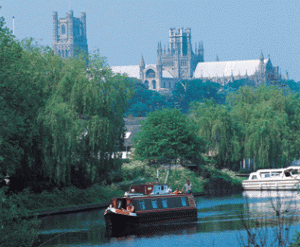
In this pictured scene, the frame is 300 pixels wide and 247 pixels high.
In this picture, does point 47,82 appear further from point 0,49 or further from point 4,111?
point 4,111

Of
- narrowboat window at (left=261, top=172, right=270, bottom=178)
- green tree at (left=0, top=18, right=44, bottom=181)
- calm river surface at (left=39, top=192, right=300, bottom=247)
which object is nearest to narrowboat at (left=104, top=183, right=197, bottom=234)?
calm river surface at (left=39, top=192, right=300, bottom=247)

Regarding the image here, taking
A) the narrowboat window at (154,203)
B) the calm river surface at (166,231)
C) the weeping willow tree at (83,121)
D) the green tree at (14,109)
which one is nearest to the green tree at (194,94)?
the weeping willow tree at (83,121)

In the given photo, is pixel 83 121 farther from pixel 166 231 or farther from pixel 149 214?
pixel 166 231

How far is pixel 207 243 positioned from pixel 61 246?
639 centimetres

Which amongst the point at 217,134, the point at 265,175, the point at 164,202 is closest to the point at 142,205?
the point at 164,202

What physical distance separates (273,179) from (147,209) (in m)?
25.8

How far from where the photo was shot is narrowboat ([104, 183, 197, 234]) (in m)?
30.9

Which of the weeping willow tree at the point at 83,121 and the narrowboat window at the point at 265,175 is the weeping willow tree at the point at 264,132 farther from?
the weeping willow tree at the point at 83,121

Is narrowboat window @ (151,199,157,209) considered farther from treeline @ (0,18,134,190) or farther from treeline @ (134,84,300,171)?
treeline @ (134,84,300,171)

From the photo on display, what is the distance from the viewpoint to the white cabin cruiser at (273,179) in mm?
54594

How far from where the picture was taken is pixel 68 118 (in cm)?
3712

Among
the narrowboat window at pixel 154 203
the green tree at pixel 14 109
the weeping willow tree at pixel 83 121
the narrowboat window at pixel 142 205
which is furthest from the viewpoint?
the weeping willow tree at pixel 83 121

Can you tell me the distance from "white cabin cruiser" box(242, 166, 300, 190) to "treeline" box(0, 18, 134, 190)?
17.6 meters

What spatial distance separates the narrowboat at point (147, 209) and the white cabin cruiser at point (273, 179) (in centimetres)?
2074
